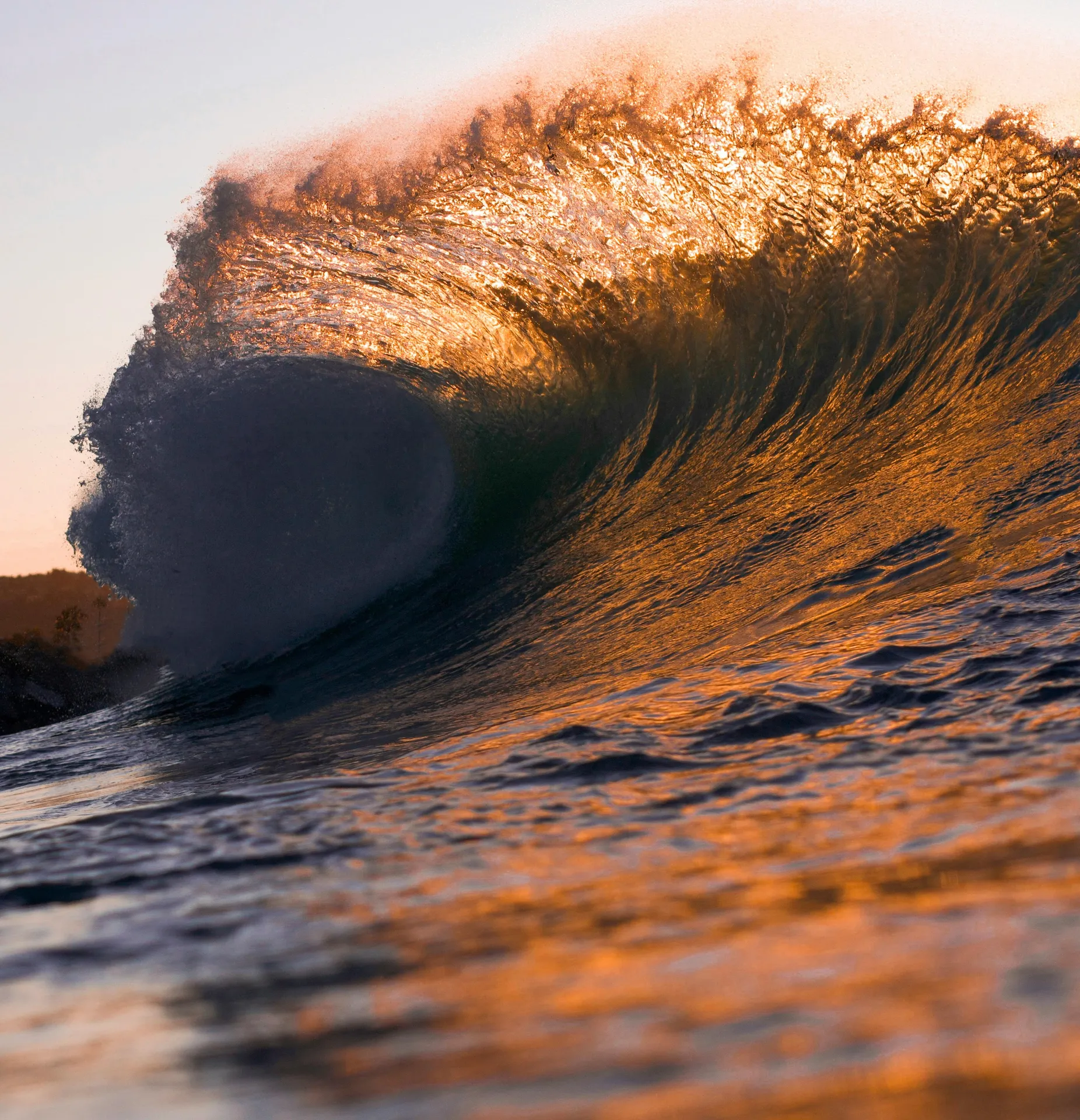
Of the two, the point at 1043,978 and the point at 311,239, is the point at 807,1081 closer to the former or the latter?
the point at 1043,978

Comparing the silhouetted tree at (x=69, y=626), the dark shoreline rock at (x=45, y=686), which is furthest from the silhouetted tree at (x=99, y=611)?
the dark shoreline rock at (x=45, y=686)

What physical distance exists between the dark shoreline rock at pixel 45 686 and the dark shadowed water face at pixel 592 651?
2.81 meters

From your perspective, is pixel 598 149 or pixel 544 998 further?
pixel 598 149

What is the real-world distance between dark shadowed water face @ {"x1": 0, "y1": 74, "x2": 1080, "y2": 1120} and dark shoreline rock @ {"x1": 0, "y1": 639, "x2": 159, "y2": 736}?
2815 millimetres

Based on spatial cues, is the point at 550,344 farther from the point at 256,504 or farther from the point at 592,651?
the point at 592,651

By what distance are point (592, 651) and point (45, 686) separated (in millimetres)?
16968

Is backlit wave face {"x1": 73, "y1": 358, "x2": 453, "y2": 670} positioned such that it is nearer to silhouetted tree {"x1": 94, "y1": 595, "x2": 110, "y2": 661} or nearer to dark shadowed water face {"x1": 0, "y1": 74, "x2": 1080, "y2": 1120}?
dark shadowed water face {"x1": 0, "y1": 74, "x2": 1080, "y2": 1120}

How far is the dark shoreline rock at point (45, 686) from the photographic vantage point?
43.0 ft

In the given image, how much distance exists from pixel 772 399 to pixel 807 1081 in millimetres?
8385

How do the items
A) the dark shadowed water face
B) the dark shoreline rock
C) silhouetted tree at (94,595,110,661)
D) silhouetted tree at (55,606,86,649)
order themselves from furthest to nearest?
silhouetted tree at (94,595,110,661) → silhouetted tree at (55,606,86,649) → the dark shoreline rock → the dark shadowed water face

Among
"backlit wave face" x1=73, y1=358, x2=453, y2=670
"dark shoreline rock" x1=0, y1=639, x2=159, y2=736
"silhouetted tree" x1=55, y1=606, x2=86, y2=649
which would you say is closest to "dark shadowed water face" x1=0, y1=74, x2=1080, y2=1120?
"backlit wave face" x1=73, y1=358, x2=453, y2=670

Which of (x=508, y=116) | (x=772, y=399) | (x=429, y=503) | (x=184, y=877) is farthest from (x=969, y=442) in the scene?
(x=184, y=877)

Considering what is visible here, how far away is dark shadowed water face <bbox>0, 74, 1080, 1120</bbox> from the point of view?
1.29m

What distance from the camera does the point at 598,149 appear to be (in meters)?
10.1
